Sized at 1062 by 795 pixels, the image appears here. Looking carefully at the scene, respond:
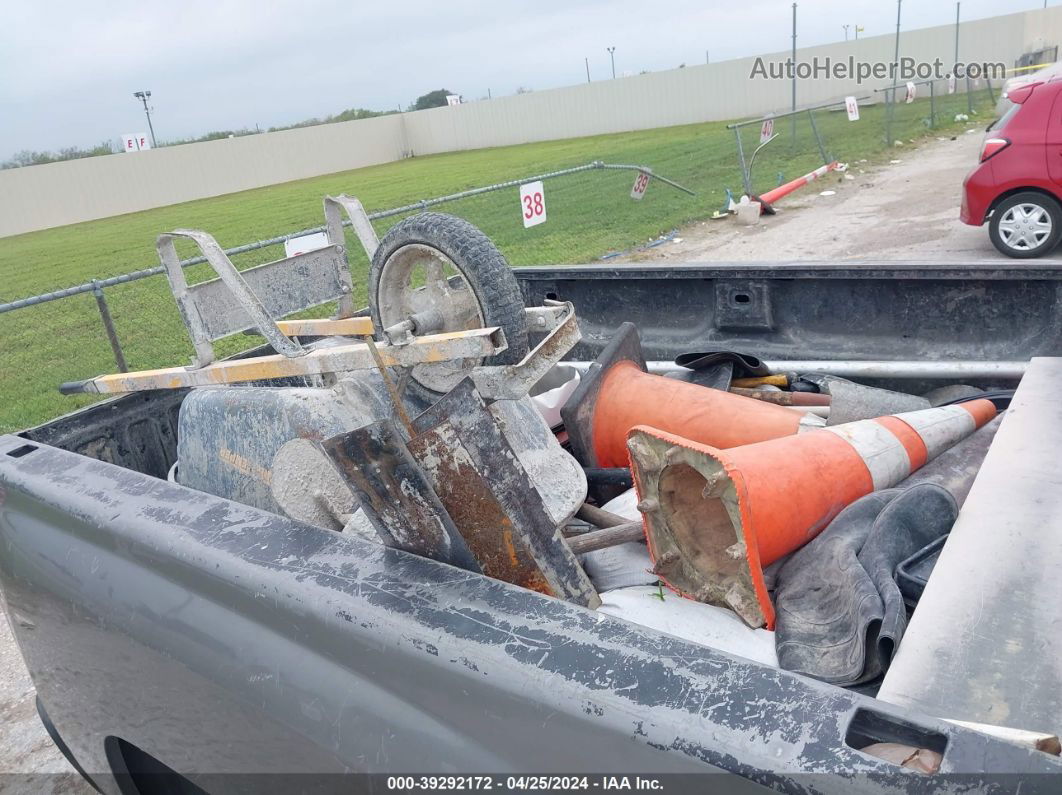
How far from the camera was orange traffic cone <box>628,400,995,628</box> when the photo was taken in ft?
5.73

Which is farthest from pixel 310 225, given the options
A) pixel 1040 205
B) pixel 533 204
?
pixel 1040 205

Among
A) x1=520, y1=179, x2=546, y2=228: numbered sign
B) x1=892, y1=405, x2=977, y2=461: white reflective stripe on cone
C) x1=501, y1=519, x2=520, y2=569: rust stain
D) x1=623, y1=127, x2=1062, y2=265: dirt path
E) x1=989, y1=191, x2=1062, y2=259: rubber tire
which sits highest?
x1=501, y1=519, x2=520, y2=569: rust stain

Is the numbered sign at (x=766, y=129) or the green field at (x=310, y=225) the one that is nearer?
the green field at (x=310, y=225)

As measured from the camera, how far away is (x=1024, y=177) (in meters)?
9.34

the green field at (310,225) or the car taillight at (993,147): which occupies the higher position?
the car taillight at (993,147)

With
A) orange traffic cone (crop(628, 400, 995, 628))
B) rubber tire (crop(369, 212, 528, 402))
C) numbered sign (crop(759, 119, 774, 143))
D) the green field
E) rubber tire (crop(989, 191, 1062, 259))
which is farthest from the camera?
numbered sign (crop(759, 119, 774, 143))

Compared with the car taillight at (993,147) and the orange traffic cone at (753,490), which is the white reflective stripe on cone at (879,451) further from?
the car taillight at (993,147)

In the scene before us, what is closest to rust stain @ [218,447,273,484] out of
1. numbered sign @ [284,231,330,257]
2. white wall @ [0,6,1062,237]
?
numbered sign @ [284,231,330,257]

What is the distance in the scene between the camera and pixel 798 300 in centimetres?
347

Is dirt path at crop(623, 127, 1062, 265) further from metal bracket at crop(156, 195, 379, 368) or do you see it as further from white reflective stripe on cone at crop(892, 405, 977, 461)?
white reflective stripe on cone at crop(892, 405, 977, 461)

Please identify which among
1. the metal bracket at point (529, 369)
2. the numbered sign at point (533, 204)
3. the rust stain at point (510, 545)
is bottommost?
the numbered sign at point (533, 204)

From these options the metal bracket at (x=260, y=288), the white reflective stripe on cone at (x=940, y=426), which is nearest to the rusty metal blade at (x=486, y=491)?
the white reflective stripe on cone at (x=940, y=426)

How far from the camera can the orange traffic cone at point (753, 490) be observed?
1747 millimetres

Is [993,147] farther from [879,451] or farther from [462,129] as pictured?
[462,129]
